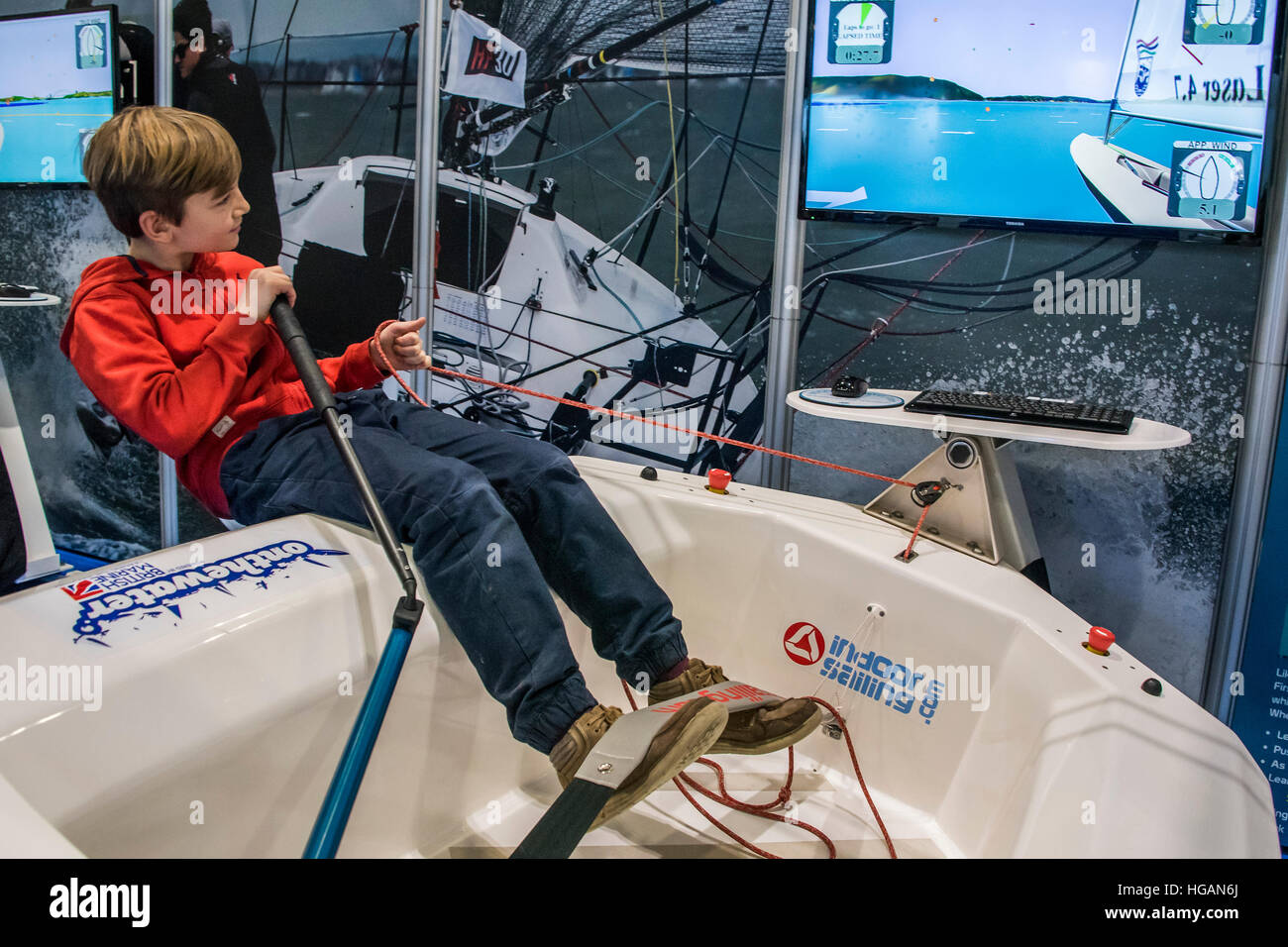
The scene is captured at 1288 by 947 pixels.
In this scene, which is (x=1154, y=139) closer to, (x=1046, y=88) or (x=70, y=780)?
(x=1046, y=88)

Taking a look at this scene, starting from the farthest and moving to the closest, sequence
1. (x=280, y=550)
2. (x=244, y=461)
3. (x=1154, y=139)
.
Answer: (x=1154, y=139), (x=244, y=461), (x=280, y=550)

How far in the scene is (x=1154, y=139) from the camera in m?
1.69

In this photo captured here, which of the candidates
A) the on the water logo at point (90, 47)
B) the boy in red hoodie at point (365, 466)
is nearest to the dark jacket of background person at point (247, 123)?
the on the water logo at point (90, 47)

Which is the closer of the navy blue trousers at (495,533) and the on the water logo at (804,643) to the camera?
the navy blue trousers at (495,533)

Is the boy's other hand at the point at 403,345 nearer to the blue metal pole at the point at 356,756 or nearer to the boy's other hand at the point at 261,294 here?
the boy's other hand at the point at 261,294

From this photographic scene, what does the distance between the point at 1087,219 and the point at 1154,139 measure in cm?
17

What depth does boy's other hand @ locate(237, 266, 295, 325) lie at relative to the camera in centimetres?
128

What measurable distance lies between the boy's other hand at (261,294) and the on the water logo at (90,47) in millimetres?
1809

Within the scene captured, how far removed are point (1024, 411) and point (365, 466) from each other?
1043mm

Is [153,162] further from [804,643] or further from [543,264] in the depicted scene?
[804,643]

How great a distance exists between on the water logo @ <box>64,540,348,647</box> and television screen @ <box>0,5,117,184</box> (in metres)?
1.92
